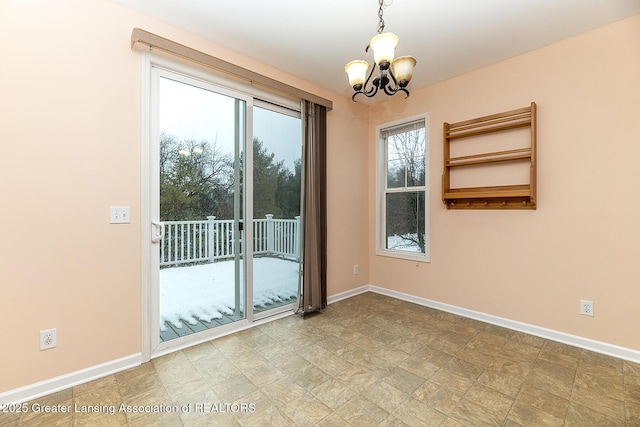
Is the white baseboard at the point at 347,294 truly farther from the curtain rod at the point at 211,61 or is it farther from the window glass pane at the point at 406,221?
the curtain rod at the point at 211,61

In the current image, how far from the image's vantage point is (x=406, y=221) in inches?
147

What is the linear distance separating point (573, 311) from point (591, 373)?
0.60 meters

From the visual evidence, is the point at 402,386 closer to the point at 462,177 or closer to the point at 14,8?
the point at 462,177

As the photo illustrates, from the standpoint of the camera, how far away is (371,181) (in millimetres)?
4062

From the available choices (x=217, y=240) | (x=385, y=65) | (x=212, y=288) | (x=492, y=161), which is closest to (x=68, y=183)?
(x=217, y=240)

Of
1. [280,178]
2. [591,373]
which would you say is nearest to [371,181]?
[280,178]

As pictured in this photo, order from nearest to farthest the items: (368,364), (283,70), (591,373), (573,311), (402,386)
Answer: (402,386)
(591,373)
(368,364)
(573,311)
(283,70)

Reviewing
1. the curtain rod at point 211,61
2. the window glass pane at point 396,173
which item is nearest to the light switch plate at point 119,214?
the curtain rod at point 211,61

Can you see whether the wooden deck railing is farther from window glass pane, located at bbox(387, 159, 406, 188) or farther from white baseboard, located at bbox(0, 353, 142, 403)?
window glass pane, located at bbox(387, 159, 406, 188)

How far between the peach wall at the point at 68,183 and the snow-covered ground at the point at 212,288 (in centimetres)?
34

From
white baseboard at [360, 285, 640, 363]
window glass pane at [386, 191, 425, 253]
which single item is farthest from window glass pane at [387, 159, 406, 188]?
white baseboard at [360, 285, 640, 363]

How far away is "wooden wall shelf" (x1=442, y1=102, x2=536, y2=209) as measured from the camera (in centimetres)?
260

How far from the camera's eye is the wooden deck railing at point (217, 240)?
2.44 m

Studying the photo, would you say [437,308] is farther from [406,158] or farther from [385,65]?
[385,65]
